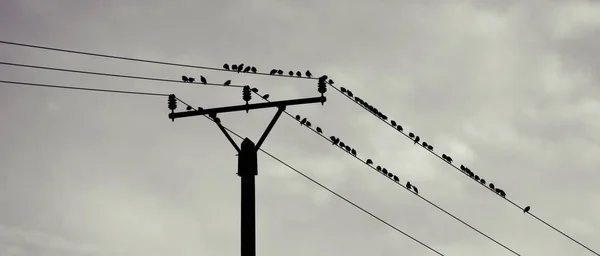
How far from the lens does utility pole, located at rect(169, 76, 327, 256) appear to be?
20.5 meters

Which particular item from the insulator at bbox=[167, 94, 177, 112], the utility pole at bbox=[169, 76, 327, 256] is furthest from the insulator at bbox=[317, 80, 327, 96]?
the insulator at bbox=[167, 94, 177, 112]

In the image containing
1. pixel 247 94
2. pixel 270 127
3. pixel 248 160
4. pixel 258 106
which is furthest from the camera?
pixel 247 94

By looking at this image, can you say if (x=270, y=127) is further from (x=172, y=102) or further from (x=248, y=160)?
(x=172, y=102)

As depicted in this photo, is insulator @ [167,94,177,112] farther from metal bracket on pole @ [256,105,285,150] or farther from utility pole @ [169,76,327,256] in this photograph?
metal bracket on pole @ [256,105,285,150]

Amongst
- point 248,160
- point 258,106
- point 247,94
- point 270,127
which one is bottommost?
point 248,160

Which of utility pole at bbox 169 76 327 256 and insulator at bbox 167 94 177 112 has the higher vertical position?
insulator at bbox 167 94 177 112

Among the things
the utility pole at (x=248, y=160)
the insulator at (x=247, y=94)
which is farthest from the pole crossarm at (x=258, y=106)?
the insulator at (x=247, y=94)

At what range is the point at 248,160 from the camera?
21.6 meters

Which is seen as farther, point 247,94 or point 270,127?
point 247,94

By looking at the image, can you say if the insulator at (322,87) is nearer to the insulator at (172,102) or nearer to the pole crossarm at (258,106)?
the pole crossarm at (258,106)

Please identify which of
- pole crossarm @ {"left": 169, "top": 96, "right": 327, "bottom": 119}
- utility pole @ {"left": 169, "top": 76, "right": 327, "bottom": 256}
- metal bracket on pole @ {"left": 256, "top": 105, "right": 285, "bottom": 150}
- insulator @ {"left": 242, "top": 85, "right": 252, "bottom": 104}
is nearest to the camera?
utility pole @ {"left": 169, "top": 76, "right": 327, "bottom": 256}

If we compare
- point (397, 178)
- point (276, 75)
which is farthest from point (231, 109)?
point (397, 178)

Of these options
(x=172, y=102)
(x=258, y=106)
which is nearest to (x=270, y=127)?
(x=258, y=106)

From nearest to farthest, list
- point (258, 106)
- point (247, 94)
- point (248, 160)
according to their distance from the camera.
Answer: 1. point (248, 160)
2. point (258, 106)
3. point (247, 94)
